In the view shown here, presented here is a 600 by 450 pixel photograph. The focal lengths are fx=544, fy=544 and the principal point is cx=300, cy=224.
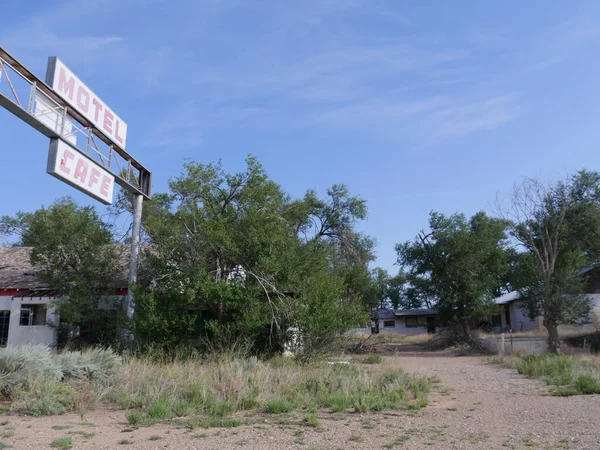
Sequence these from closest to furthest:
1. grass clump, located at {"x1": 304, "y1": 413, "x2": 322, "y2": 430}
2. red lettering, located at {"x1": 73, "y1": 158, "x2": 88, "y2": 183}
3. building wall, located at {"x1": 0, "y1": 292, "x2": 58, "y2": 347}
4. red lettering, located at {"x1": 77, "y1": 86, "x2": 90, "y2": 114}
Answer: grass clump, located at {"x1": 304, "y1": 413, "x2": 322, "y2": 430}
red lettering, located at {"x1": 73, "y1": 158, "x2": 88, "y2": 183}
red lettering, located at {"x1": 77, "y1": 86, "x2": 90, "y2": 114}
building wall, located at {"x1": 0, "y1": 292, "x2": 58, "y2": 347}

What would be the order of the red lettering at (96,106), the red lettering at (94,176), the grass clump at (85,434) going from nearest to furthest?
the grass clump at (85,434) → the red lettering at (94,176) → the red lettering at (96,106)

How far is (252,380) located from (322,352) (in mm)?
6681

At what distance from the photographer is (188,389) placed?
11.2m

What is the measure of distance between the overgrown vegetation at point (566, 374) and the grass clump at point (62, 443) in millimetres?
9964

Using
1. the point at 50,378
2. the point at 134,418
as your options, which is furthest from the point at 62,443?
the point at 50,378

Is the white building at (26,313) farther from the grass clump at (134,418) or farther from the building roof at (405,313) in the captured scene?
the building roof at (405,313)

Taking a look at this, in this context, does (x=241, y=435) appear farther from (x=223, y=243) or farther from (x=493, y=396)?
(x=223, y=243)

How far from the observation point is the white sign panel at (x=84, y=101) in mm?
14609

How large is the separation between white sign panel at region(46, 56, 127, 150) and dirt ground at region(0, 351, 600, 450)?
353 inches

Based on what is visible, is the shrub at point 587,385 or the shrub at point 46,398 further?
the shrub at point 587,385

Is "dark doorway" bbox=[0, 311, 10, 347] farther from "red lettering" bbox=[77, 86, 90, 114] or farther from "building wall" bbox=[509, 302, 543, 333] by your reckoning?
"building wall" bbox=[509, 302, 543, 333]

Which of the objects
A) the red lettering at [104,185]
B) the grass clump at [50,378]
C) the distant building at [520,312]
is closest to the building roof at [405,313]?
the distant building at [520,312]

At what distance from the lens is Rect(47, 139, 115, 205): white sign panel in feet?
47.7

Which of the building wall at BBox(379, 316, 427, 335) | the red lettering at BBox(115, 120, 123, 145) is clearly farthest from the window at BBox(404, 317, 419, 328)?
the red lettering at BBox(115, 120, 123, 145)
